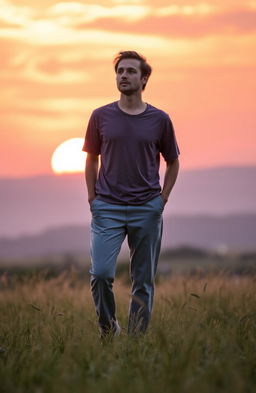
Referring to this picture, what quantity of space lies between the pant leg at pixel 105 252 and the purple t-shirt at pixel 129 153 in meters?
0.11

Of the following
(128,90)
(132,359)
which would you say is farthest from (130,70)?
(132,359)

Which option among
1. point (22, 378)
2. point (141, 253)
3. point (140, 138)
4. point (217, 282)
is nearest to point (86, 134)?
point (140, 138)

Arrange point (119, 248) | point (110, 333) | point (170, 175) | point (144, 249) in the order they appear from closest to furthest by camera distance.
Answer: point (110, 333)
point (119, 248)
point (144, 249)
point (170, 175)

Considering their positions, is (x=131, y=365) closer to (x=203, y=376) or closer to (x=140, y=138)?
(x=203, y=376)

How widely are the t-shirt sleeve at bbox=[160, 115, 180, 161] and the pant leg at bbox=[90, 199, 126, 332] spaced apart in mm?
720

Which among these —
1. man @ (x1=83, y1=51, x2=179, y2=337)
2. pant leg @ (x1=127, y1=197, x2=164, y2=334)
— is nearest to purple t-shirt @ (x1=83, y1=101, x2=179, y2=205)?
man @ (x1=83, y1=51, x2=179, y2=337)

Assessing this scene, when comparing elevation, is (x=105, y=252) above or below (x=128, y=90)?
below

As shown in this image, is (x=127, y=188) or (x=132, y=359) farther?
(x=127, y=188)

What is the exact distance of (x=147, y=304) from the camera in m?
6.81

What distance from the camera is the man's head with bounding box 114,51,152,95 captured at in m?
6.60

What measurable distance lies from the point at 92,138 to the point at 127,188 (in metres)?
0.59

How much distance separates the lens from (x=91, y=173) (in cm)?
684

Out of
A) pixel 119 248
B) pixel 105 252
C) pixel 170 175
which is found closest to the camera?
pixel 105 252

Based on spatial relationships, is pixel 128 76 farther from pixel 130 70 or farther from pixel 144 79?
pixel 144 79
